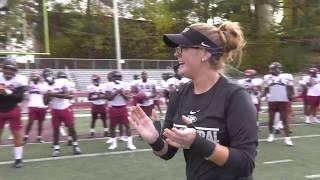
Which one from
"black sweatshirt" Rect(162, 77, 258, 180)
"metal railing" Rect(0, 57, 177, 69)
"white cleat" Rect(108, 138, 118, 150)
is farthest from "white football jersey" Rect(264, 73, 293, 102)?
"metal railing" Rect(0, 57, 177, 69)

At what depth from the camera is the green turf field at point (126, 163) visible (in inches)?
317

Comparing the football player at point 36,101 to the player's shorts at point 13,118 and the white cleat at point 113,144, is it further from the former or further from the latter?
the player's shorts at point 13,118

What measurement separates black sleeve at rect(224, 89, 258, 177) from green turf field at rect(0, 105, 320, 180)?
18.7 feet

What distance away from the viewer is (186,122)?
7.19 feet

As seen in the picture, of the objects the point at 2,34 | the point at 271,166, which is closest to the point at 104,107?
the point at 271,166

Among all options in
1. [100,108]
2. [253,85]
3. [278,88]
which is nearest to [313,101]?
[253,85]

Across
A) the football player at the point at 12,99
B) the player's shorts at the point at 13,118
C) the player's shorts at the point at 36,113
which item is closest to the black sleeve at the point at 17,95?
the football player at the point at 12,99

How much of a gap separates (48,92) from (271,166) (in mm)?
4499

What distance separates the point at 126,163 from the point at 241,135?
696 cm

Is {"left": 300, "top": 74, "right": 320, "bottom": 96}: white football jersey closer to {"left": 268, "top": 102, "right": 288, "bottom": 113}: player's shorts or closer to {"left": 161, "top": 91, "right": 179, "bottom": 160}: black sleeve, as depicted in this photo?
{"left": 268, "top": 102, "right": 288, "bottom": 113}: player's shorts

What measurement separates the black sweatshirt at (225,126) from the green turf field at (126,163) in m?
5.57

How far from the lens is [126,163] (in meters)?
9.00

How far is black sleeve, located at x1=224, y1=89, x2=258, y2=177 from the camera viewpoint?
2176 millimetres

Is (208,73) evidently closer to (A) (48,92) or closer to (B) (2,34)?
(A) (48,92)
